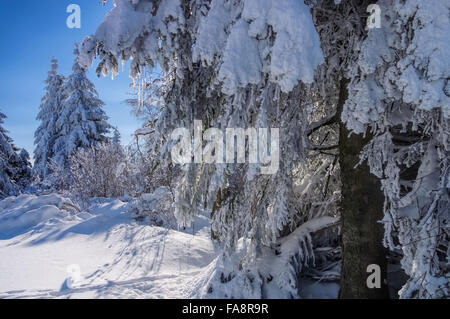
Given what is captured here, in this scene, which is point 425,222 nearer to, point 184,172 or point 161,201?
point 184,172

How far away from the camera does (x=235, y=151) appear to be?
3.16 m

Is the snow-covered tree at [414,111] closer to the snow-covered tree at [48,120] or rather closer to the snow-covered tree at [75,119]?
the snow-covered tree at [75,119]

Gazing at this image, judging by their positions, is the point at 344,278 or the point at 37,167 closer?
the point at 344,278

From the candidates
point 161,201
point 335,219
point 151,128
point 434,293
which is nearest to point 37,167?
point 161,201

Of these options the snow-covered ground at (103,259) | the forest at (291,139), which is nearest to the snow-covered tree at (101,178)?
the snow-covered ground at (103,259)

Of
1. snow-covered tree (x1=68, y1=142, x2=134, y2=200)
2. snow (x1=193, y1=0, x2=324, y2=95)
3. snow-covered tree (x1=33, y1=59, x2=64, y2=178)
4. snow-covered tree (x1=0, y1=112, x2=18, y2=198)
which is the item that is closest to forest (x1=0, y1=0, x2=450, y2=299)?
snow (x1=193, y1=0, x2=324, y2=95)

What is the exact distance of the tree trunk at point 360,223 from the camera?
3.27 m

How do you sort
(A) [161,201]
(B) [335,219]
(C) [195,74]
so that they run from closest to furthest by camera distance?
(C) [195,74], (B) [335,219], (A) [161,201]

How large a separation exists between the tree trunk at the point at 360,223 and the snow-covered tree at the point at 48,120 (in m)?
23.9

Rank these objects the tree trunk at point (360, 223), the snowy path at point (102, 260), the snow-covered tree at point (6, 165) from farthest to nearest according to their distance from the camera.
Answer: the snow-covered tree at point (6, 165) → the snowy path at point (102, 260) → the tree trunk at point (360, 223)

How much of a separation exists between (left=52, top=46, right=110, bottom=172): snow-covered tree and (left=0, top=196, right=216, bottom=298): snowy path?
14244 millimetres

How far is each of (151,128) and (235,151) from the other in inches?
65.4

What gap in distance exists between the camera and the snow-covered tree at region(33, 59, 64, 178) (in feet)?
76.2

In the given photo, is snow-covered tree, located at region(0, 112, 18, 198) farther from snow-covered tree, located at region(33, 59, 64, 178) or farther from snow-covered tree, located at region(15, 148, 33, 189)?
snow-covered tree, located at region(33, 59, 64, 178)
